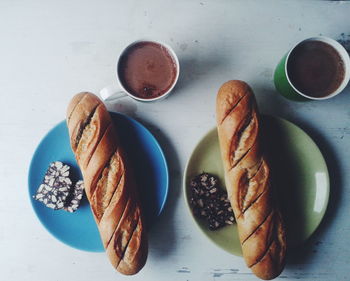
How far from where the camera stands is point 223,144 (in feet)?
3.31

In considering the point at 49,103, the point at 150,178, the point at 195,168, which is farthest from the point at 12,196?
the point at 195,168

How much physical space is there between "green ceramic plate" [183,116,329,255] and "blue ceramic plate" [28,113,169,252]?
0.31ft

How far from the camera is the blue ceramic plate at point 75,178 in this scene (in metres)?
1.07

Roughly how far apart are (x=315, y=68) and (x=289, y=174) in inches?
12.5

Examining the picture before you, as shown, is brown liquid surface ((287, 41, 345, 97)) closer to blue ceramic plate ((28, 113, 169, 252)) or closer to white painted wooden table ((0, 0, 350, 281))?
white painted wooden table ((0, 0, 350, 281))

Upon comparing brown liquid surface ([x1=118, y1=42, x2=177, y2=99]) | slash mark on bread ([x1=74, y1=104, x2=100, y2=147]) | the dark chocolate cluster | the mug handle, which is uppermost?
brown liquid surface ([x1=118, y1=42, x2=177, y2=99])

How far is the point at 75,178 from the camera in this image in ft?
3.63

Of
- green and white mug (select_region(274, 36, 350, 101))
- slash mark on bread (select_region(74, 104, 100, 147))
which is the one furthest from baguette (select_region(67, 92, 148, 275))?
green and white mug (select_region(274, 36, 350, 101))

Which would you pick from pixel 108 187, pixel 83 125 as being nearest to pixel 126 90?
pixel 83 125

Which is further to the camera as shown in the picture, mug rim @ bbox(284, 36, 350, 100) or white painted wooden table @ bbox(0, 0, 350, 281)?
white painted wooden table @ bbox(0, 0, 350, 281)

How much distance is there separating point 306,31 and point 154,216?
74 cm

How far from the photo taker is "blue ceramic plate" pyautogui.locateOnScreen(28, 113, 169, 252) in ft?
3.52

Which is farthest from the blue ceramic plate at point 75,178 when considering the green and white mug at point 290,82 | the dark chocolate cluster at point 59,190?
the green and white mug at point 290,82

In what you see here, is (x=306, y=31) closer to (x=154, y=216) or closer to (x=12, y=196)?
(x=154, y=216)
